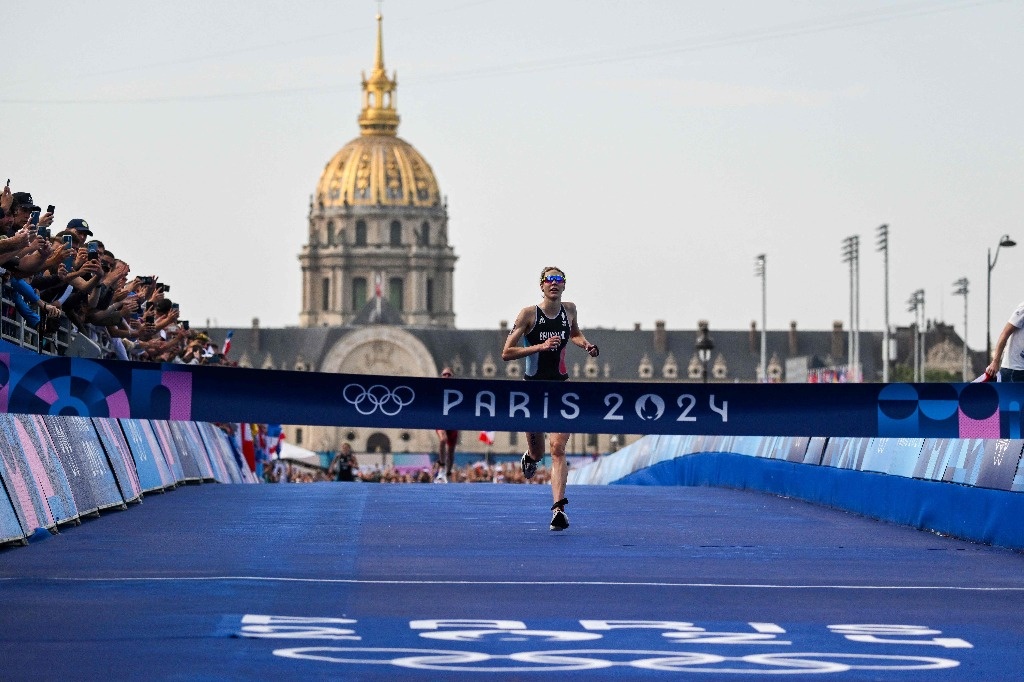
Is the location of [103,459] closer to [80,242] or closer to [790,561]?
[80,242]

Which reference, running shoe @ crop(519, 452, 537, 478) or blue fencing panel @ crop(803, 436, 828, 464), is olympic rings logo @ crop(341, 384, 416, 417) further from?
blue fencing panel @ crop(803, 436, 828, 464)

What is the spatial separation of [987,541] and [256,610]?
5693 millimetres

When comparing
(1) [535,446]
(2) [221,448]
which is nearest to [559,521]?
(1) [535,446]

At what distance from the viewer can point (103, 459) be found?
15734mm

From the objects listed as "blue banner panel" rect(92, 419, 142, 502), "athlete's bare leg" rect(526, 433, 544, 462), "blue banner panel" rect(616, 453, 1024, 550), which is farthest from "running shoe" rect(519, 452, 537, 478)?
"blue banner panel" rect(92, 419, 142, 502)

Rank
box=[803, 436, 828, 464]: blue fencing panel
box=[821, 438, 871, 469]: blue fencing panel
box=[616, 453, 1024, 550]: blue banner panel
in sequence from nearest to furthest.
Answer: box=[616, 453, 1024, 550]: blue banner panel, box=[821, 438, 871, 469]: blue fencing panel, box=[803, 436, 828, 464]: blue fencing panel

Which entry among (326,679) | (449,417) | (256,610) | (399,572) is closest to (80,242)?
(449,417)

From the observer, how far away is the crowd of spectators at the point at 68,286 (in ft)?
45.1

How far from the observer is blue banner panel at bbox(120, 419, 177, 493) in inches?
698

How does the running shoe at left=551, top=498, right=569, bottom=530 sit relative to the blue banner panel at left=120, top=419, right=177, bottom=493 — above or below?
below

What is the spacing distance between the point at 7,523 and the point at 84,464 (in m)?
3.25

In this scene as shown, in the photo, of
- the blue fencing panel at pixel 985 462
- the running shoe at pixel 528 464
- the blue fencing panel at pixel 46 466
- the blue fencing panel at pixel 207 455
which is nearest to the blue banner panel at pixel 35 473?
the blue fencing panel at pixel 46 466

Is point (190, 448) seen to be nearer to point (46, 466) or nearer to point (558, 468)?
point (558, 468)

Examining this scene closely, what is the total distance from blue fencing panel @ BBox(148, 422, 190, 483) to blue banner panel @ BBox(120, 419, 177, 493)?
0.21 meters
